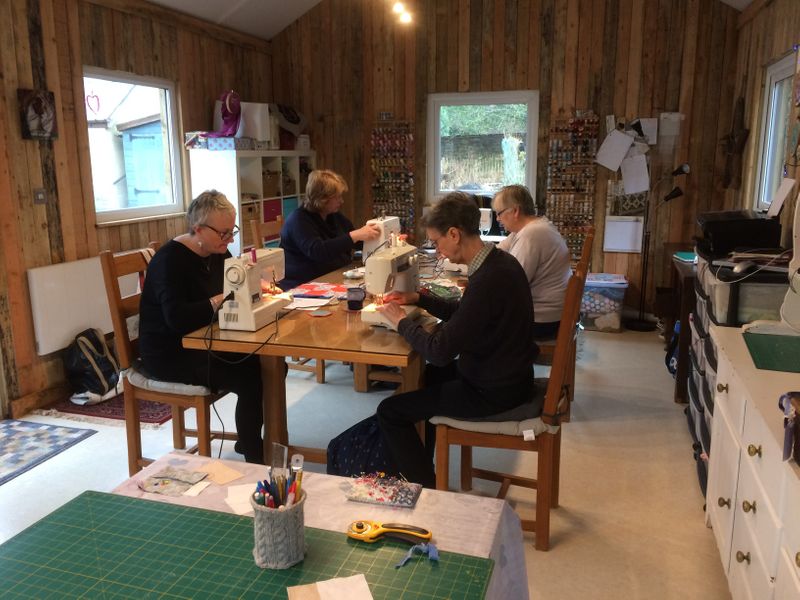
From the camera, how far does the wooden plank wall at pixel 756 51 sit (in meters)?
3.80

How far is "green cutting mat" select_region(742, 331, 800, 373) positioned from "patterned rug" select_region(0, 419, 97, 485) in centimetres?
299

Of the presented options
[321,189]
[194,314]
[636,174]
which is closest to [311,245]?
[321,189]

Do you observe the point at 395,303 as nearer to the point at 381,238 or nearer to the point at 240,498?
the point at 240,498

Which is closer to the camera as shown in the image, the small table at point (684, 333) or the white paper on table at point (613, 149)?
the small table at point (684, 333)

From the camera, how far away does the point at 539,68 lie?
5.46 meters

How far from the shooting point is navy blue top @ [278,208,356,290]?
375cm

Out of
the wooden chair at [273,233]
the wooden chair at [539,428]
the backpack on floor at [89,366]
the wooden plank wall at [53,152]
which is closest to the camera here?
the wooden chair at [539,428]

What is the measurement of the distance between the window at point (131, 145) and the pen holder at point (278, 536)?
11.7 feet

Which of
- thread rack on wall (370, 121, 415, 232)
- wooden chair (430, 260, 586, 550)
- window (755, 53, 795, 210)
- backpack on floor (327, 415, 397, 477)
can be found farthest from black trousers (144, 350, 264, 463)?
thread rack on wall (370, 121, 415, 232)

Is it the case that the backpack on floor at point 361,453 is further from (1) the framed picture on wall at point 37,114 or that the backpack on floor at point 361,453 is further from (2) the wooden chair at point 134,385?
(1) the framed picture on wall at point 37,114

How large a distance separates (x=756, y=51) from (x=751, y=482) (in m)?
3.75

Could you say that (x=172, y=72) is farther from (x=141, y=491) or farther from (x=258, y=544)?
(x=258, y=544)

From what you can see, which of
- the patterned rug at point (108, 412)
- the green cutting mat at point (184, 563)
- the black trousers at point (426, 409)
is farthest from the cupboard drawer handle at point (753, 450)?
the patterned rug at point (108, 412)

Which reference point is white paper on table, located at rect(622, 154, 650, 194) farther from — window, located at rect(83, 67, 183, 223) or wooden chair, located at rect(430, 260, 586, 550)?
window, located at rect(83, 67, 183, 223)
